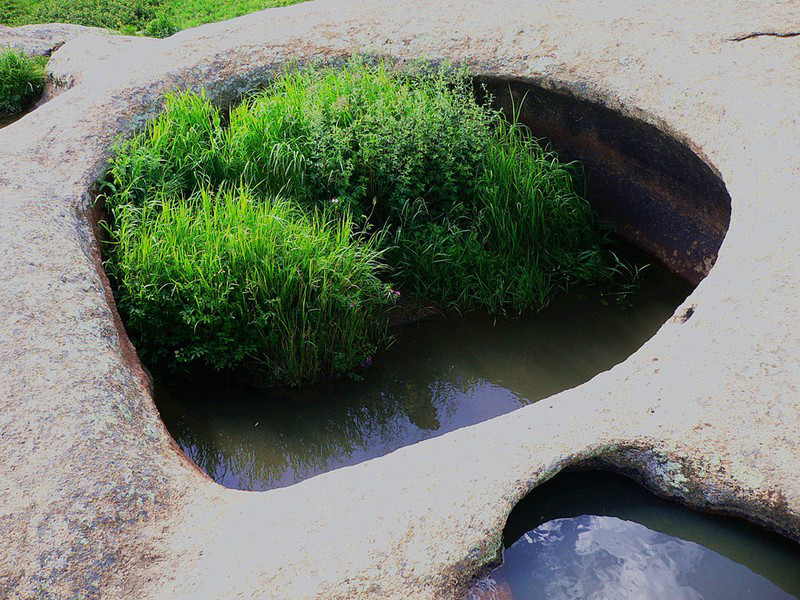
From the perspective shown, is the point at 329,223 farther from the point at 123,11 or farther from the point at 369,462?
the point at 123,11

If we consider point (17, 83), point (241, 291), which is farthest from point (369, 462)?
point (17, 83)

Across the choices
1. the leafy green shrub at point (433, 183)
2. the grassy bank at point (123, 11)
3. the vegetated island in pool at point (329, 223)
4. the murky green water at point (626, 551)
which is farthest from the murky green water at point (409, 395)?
the grassy bank at point (123, 11)

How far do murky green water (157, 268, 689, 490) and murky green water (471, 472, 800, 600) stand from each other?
125cm

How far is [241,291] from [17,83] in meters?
4.02

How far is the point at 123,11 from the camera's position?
391 inches

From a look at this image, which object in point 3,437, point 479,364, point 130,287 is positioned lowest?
point 479,364

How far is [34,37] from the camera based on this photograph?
24.5 ft

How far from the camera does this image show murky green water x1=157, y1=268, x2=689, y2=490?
3.80 metres

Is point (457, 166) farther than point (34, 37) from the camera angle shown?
No

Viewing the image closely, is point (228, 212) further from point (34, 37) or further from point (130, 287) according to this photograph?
point (34, 37)

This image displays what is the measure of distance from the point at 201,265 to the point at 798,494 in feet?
9.06

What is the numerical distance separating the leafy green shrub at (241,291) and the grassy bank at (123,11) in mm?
5986

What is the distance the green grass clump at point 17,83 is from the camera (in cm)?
680

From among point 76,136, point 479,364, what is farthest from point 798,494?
point 76,136
